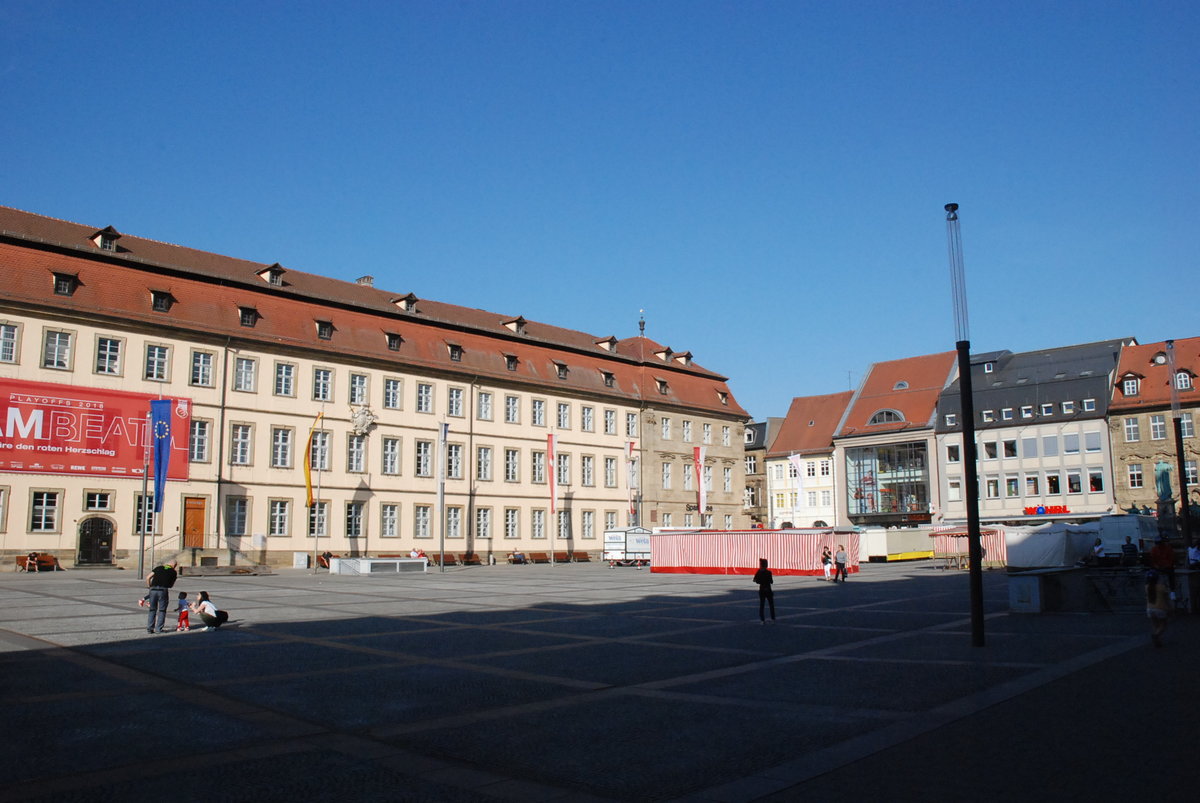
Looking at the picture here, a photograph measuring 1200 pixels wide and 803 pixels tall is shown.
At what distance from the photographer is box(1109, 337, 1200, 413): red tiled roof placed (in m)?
65.2

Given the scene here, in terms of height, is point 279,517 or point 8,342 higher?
point 8,342

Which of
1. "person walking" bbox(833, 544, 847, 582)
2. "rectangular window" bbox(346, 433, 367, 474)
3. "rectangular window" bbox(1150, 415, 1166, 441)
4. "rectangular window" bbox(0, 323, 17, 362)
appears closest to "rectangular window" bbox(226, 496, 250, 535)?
"rectangular window" bbox(346, 433, 367, 474)

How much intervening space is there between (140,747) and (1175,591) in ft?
73.5

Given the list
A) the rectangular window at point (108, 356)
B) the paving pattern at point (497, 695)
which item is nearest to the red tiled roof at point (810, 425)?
the rectangular window at point (108, 356)

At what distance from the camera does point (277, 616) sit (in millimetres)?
22797

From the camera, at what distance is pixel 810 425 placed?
8869 cm

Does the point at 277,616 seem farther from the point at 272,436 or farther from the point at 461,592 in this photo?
the point at 272,436

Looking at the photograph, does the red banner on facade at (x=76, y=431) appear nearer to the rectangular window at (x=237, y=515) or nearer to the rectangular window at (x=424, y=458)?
the rectangular window at (x=237, y=515)

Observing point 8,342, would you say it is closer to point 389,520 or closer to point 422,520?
point 389,520

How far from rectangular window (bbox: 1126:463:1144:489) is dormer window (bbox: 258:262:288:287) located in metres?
57.0

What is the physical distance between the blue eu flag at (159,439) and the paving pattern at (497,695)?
16.5 metres

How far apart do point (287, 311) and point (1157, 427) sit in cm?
5737

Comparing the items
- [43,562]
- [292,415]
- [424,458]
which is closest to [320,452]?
[292,415]

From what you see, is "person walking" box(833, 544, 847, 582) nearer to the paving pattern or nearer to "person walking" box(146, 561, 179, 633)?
the paving pattern
